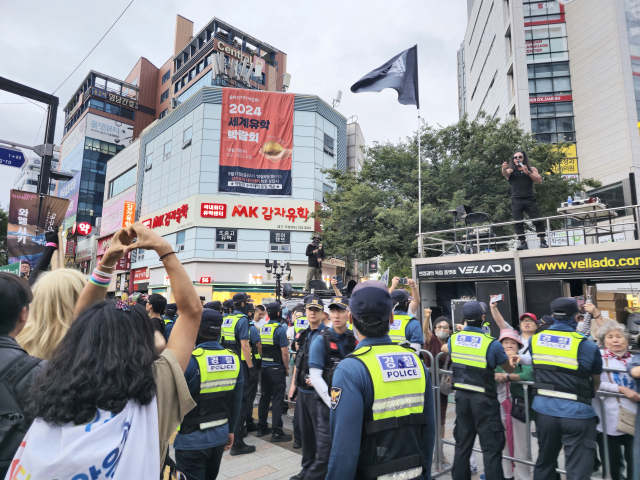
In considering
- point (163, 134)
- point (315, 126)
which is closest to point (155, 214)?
point (163, 134)

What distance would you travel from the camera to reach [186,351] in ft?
6.53

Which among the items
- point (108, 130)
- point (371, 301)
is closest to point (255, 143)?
point (371, 301)

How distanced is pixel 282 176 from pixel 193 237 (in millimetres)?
8551

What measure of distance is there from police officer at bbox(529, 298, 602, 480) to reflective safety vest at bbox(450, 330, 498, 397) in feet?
1.62

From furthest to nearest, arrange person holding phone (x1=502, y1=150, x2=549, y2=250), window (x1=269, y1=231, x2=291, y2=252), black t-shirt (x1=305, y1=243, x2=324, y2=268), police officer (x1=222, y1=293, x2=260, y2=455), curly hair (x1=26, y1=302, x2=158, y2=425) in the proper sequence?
1. window (x1=269, y1=231, x2=291, y2=252)
2. black t-shirt (x1=305, y1=243, x2=324, y2=268)
3. person holding phone (x1=502, y1=150, x2=549, y2=250)
4. police officer (x1=222, y1=293, x2=260, y2=455)
5. curly hair (x1=26, y1=302, x2=158, y2=425)

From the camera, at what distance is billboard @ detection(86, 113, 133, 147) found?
2399 inches

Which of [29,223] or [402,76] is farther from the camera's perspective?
[402,76]

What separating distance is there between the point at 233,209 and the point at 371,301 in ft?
98.9

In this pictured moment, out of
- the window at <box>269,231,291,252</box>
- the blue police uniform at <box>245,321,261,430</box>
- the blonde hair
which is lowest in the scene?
the blue police uniform at <box>245,321,261,430</box>

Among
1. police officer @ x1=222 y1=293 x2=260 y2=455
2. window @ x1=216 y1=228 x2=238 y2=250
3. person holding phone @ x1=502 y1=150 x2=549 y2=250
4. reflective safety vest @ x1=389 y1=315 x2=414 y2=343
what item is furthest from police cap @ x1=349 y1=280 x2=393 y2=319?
window @ x1=216 y1=228 x2=238 y2=250

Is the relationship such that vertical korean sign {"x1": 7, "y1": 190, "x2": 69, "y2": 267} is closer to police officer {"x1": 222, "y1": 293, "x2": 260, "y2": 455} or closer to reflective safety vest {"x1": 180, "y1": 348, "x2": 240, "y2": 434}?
police officer {"x1": 222, "y1": 293, "x2": 260, "y2": 455}

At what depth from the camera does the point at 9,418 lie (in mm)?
1771

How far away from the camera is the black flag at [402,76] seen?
14.9 metres

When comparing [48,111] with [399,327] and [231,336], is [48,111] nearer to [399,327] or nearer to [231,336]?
[231,336]
